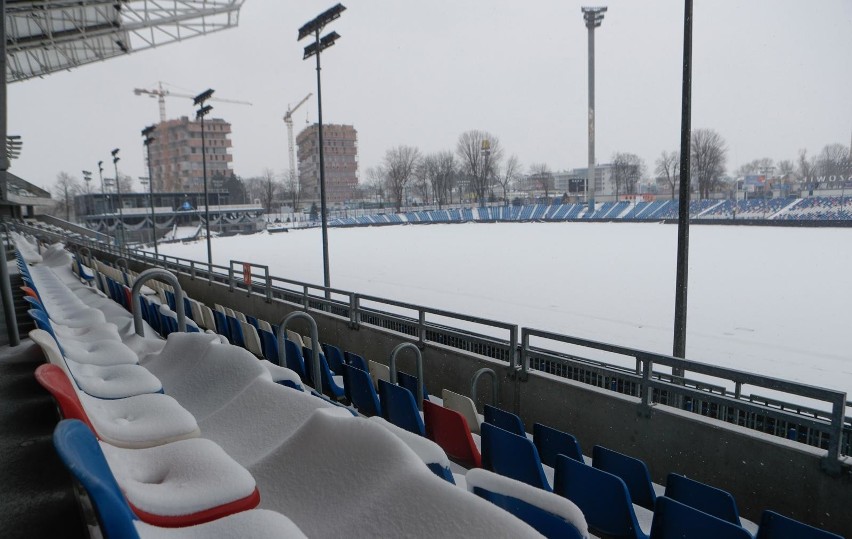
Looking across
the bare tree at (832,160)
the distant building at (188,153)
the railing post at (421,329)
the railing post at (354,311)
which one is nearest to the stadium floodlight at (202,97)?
the railing post at (354,311)

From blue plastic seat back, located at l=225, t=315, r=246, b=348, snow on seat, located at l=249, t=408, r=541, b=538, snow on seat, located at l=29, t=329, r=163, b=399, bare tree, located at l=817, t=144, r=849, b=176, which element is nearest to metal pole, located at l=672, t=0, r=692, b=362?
blue plastic seat back, located at l=225, t=315, r=246, b=348

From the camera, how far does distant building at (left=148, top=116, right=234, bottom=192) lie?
114375mm

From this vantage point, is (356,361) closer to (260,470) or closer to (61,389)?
(260,470)

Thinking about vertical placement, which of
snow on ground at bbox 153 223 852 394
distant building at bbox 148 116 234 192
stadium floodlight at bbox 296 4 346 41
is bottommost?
snow on ground at bbox 153 223 852 394

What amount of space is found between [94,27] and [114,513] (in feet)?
88.6

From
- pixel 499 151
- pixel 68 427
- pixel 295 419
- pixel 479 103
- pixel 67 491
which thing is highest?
pixel 479 103

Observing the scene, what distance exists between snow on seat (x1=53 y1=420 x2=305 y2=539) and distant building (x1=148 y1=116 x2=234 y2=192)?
115472 millimetres

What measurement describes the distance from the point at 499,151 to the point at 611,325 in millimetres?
79256

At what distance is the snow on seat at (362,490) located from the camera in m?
1.62

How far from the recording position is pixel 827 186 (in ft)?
139

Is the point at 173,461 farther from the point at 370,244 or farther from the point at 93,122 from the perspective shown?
the point at 93,122

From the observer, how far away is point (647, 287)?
16906mm

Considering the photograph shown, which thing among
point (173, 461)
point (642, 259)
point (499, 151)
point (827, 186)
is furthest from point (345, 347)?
point (499, 151)

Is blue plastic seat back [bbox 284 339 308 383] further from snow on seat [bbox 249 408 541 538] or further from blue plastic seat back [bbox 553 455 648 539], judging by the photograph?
snow on seat [bbox 249 408 541 538]
